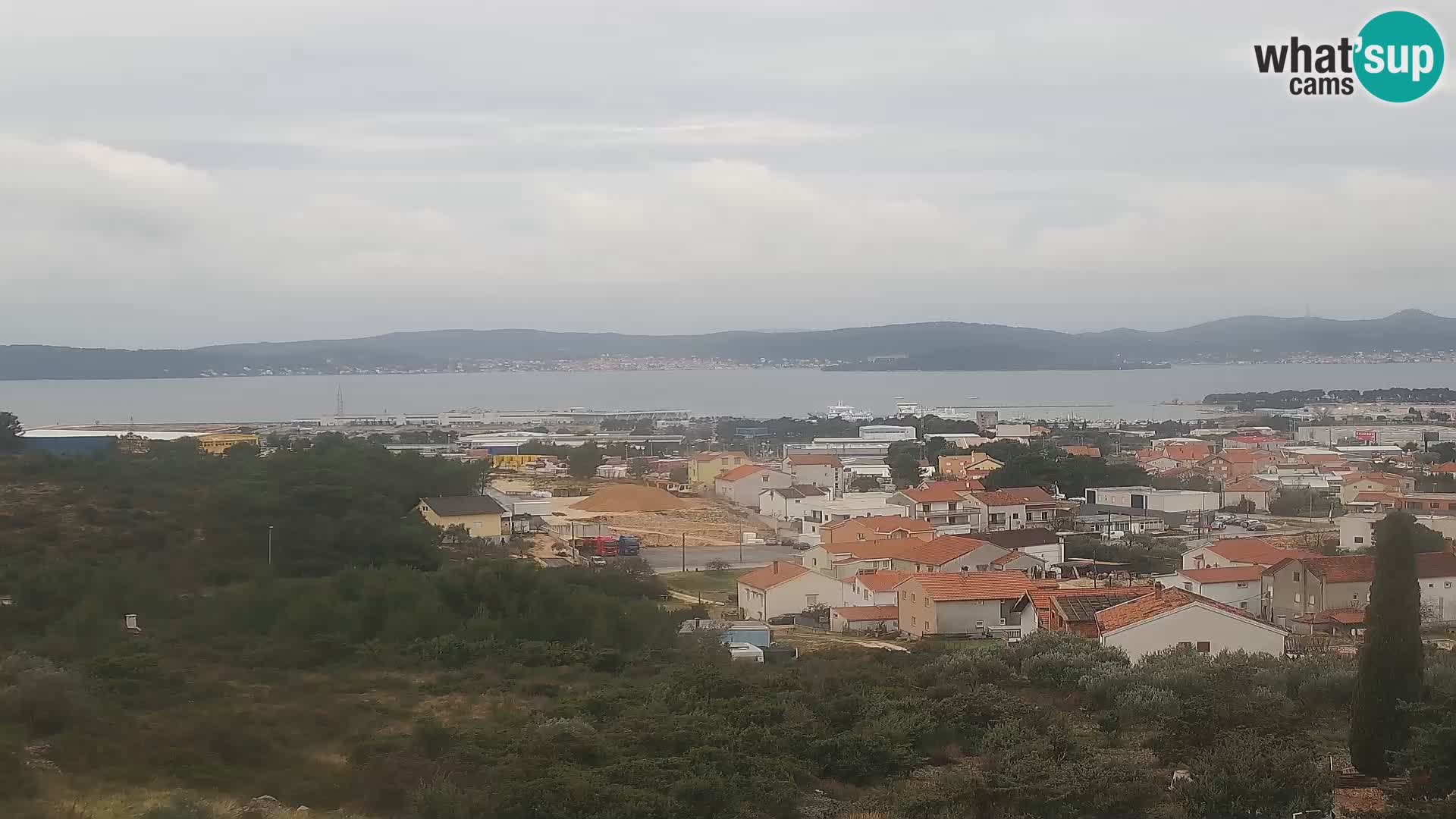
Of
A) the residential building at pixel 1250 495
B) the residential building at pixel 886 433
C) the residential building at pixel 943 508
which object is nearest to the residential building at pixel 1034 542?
the residential building at pixel 943 508

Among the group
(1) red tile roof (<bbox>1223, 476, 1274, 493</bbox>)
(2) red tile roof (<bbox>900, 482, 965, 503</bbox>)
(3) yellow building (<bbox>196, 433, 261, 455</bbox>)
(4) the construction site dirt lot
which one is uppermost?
(3) yellow building (<bbox>196, 433, 261, 455</bbox>)

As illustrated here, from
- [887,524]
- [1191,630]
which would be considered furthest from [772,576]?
[1191,630]

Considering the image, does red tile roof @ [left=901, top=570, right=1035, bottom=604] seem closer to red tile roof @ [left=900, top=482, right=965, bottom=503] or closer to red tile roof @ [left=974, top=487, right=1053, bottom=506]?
red tile roof @ [left=974, top=487, right=1053, bottom=506]

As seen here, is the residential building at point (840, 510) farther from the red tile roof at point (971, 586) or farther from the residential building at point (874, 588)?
the red tile roof at point (971, 586)

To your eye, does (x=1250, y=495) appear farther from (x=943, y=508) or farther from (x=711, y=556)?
(x=711, y=556)

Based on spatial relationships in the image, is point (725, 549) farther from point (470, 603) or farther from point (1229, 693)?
point (1229, 693)

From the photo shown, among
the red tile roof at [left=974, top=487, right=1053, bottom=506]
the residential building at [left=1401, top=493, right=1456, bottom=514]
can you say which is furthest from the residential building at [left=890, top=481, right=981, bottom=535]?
the residential building at [left=1401, top=493, right=1456, bottom=514]

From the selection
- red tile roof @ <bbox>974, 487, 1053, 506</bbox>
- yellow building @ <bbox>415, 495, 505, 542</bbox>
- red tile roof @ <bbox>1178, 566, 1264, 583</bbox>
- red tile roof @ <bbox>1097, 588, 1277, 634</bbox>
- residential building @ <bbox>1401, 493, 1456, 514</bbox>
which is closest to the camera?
red tile roof @ <bbox>1097, 588, 1277, 634</bbox>
